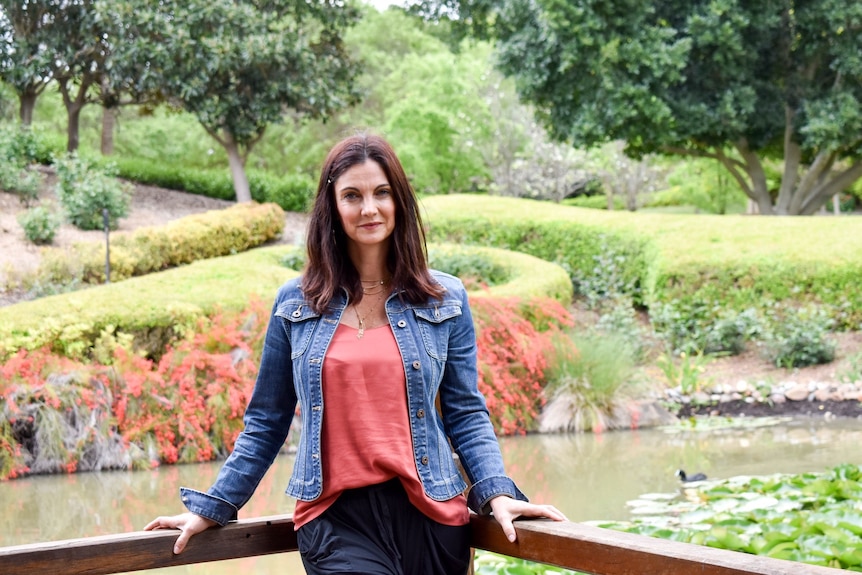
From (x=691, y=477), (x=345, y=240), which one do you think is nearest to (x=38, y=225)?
(x=691, y=477)

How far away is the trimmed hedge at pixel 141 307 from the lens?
312 inches

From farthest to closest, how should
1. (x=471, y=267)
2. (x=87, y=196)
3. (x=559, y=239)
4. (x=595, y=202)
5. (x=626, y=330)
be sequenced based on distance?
1. (x=595, y=202)
2. (x=87, y=196)
3. (x=559, y=239)
4. (x=471, y=267)
5. (x=626, y=330)

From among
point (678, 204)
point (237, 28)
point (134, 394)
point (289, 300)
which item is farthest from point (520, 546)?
point (678, 204)

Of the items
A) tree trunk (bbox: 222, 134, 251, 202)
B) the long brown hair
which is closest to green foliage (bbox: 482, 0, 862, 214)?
tree trunk (bbox: 222, 134, 251, 202)

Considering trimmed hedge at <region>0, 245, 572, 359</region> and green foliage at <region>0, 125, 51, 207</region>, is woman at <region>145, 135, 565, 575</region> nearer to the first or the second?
trimmed hedge at <region>0, 245, 572, 359</region>

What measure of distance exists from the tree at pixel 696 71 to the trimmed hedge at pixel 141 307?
534 cm

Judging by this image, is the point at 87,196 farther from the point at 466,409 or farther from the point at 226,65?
the point at 466,409

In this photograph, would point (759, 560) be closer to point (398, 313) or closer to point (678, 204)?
point (398, 313)

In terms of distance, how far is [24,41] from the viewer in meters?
17.7

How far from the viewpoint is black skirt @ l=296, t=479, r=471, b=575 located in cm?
213

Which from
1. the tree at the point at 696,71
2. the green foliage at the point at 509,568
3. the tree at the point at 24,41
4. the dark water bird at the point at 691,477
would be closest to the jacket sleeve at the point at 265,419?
the green foliage at the point at 509,568

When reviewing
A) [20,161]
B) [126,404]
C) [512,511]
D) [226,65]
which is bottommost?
[126,404]

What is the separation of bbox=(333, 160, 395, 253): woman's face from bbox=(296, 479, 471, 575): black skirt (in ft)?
1.95

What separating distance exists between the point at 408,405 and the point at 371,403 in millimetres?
86
